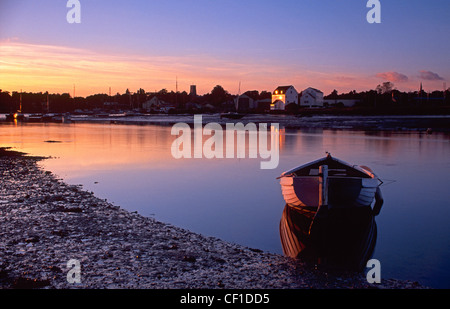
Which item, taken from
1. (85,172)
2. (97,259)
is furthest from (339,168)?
(85,172)

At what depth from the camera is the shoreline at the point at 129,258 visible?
25.6ft

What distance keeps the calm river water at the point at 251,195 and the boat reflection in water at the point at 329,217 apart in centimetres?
47

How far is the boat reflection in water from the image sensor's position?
10532 mm

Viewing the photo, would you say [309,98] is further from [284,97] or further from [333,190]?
[333,190]

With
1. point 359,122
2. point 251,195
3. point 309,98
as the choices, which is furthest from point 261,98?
point 251,195

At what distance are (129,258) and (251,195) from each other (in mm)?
9467

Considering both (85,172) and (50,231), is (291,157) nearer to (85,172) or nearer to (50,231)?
(85,172)

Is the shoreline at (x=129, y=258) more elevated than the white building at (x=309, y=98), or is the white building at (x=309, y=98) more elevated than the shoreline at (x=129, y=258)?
the white building at (x=309, y=98)

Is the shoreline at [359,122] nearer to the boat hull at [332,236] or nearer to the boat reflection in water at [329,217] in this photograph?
the boat reflection in water at [329,217]

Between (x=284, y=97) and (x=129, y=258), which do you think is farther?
(x=284, y=97)

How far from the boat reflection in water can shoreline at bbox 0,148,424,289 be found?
144 centimetres

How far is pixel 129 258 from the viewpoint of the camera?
29.2 feet

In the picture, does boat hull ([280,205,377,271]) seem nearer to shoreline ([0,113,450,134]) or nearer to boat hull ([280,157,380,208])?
boat hull ([280,157,380,208])

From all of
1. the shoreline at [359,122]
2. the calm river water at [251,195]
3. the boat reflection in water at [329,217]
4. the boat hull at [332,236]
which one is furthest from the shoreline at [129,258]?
the shoreline at [359,122]
